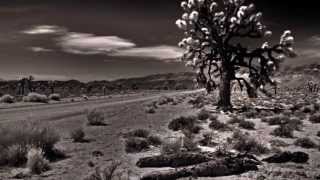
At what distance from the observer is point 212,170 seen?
12.0 metres

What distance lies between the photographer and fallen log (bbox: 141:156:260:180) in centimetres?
1166

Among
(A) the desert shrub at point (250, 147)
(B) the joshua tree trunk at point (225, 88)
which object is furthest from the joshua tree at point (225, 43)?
(A) the desert shrub at point (250, 147)

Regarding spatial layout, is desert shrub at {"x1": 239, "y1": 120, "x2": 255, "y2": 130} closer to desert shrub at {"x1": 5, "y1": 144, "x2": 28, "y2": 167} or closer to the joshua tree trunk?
desert shrub at {"x1": 5, "y1": 144, "x2": 28, "y2": 167}

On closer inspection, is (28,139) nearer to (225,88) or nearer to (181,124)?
(181,124)

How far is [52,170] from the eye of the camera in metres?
13.1

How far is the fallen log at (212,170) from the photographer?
38.2ft

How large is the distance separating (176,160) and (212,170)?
1.37m

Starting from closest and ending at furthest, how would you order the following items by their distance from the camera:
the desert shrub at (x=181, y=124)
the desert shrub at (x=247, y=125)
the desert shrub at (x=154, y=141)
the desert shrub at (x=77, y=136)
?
the desert shrub at (x=154, y=141)
the desert shrub at (x=77, y=136)
the desert shrub at (x=181, y=124)
the desert shrub at (x=247, y=125)

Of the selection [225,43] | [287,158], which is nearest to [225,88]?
[225,43]

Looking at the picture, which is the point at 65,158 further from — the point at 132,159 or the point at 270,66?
the point at 270,66

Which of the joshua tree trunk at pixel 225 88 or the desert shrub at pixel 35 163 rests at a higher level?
the joshua tree trunk at pixel 225 88

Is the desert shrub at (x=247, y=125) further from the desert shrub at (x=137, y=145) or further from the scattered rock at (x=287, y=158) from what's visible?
the scattered rock at (x=287, y=158)

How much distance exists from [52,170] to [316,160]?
23.6ft

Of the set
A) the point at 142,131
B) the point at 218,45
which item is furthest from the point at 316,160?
the point at 218,45
